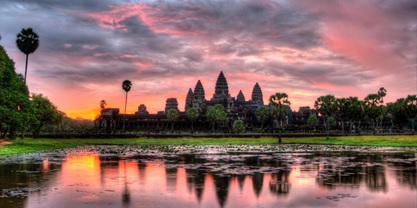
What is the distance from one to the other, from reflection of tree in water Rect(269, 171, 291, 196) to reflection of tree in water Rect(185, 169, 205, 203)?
342 centimetres

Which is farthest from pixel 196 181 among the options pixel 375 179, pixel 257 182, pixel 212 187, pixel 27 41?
pixel 27 41

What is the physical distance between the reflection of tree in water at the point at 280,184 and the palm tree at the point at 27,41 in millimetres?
61005

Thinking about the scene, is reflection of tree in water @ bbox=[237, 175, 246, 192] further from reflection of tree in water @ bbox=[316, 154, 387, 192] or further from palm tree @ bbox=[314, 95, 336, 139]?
palm tree @ bbox=[314, 95, 336, 139]

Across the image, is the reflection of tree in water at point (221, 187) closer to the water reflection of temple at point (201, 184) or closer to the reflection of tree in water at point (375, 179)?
the water reflection of temple at point (201, 184)

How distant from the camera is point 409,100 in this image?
143125 millimetres

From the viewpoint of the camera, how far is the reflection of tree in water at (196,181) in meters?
19.3

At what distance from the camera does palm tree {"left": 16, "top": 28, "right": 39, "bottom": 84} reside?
7456cm

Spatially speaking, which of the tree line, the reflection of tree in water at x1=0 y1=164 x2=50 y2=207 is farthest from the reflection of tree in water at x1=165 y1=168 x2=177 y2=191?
the tree line

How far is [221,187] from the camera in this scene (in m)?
20.8

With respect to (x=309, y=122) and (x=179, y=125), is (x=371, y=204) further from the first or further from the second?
(x=309, y=122)

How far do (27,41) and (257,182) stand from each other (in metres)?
64.2

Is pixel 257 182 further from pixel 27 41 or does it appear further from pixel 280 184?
pixel 27 41

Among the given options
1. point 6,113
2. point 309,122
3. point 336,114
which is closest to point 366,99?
point 336,114

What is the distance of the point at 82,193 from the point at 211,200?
616 cm
